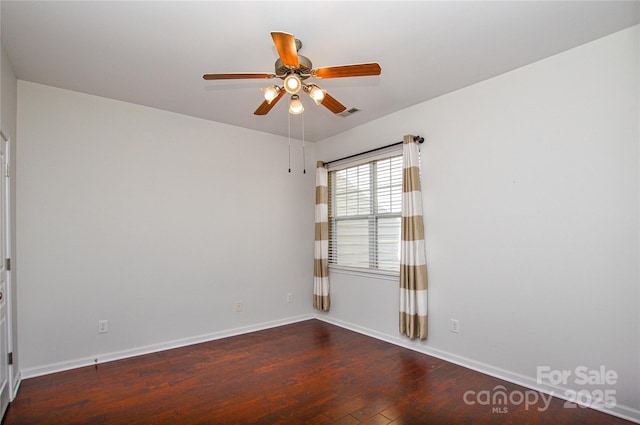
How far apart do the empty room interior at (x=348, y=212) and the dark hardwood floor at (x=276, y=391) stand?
25mm

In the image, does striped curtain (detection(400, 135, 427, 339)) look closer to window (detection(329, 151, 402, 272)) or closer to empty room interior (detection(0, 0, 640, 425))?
empty room interior (detection(0, 0, 640, 425))

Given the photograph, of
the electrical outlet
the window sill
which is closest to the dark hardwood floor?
the electrical outlet

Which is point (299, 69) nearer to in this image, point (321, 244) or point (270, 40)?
point (270, 40)

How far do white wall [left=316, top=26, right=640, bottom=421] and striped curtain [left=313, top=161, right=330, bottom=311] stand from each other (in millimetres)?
1515

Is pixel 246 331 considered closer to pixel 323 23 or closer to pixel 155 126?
pixel 155 126

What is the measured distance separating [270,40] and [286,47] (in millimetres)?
626

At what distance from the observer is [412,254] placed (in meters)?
3.50

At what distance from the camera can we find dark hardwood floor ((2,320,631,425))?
2.31 metres

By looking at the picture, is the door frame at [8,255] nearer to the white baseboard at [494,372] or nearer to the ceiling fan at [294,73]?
the ceiling fan at [294,73]

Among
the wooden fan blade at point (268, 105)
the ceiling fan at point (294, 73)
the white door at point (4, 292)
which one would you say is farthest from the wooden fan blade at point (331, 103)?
the white door at point (4, 292)

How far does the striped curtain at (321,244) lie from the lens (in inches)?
186

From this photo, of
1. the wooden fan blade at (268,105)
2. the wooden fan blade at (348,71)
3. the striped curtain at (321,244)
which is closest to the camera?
the wooden fan blade at (348,71)

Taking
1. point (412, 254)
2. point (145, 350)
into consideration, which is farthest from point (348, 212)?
point (145, 350)

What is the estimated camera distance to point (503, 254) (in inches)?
116
